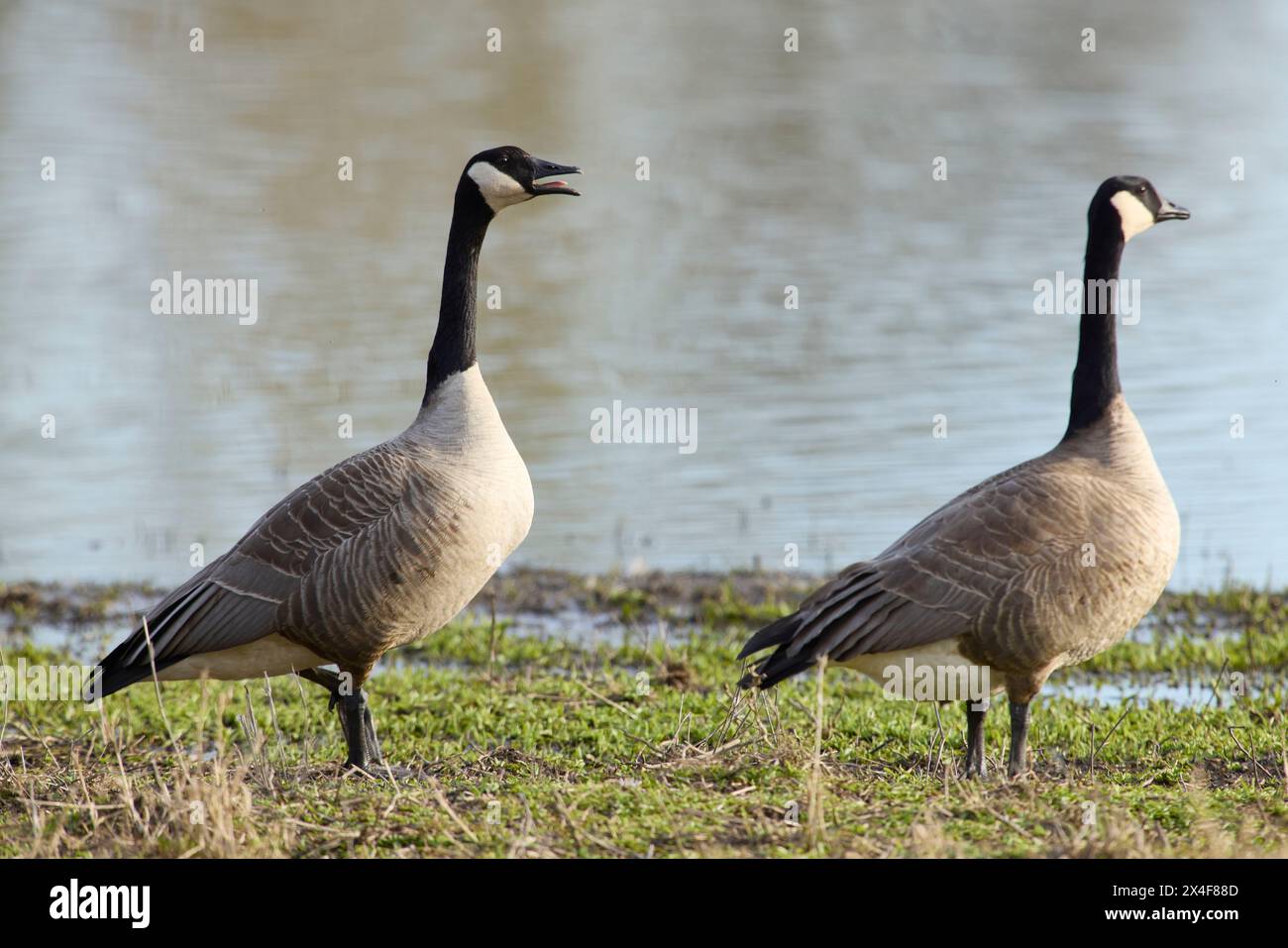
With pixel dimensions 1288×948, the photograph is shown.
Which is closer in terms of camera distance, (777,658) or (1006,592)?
(1006,592)

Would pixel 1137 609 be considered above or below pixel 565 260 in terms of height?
below

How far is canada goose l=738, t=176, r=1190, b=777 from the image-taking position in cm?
675

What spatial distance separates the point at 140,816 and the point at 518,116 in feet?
75.6

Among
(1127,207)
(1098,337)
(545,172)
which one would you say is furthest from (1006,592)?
(545,172)

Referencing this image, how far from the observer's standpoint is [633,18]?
128 ft

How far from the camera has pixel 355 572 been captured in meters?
7.07

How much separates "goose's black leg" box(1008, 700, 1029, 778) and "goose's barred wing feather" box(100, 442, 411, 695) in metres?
2.95

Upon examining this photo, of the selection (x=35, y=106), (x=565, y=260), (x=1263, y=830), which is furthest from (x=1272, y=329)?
(x=35, y=106)

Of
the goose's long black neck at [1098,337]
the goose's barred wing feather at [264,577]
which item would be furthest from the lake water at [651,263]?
the goose's barred wing feather at [264,577]

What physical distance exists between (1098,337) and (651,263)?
14.1 metres

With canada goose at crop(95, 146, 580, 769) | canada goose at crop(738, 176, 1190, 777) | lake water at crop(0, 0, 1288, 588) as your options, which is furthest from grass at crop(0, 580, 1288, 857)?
lake water at crop(0, 0, 1288, 588)

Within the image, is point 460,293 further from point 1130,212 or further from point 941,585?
point 1130,212

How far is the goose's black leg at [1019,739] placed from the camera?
22.4 ft

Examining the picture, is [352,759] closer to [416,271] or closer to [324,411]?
[324,411]
